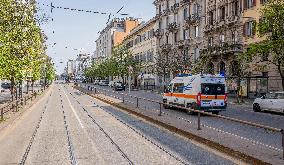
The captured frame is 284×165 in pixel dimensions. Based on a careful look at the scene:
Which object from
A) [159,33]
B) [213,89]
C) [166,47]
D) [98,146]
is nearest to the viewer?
[98,146]

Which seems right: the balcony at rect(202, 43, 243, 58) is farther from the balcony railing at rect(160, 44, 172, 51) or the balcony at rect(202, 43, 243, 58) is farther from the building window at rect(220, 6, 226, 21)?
the balcony railing at rect(160, 44, 172, 51)

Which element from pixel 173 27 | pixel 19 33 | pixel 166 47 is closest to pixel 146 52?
pixel 166 47

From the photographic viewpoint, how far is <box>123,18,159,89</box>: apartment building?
247ft

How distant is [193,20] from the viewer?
185 feet

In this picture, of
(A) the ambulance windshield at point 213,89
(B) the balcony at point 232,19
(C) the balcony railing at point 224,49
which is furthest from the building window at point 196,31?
(A) the ambulance windshield at point 213,89

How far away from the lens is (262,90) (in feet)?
124

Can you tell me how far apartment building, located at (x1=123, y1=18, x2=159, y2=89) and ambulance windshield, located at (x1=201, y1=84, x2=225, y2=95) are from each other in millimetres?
47941

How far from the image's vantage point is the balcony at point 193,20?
182 feet

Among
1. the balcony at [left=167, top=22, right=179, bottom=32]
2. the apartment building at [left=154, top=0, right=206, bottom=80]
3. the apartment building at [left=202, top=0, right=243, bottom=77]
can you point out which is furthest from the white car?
the balcony at [left=167, top=22, right=179, bottom=32]

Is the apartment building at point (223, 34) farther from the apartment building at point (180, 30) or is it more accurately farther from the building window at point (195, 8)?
the building window at point (195, 8)

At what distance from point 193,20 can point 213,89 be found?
35.4m

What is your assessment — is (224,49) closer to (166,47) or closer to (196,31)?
(196,31)

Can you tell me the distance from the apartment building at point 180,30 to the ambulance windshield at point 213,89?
3001 centimetres

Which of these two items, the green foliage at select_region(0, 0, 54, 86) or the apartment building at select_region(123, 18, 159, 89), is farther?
the apartment building at select_region(123, 18, 159, 89)
